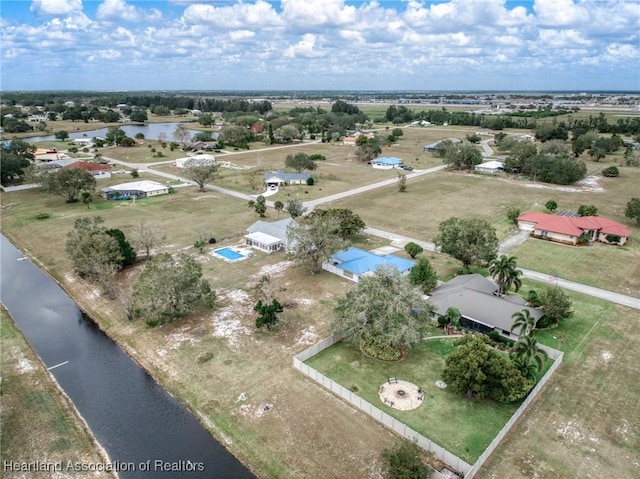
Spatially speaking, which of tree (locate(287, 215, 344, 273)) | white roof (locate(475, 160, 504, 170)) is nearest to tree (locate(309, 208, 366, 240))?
tree (locate(287, 215, 344, 273))

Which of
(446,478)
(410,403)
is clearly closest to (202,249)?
(410,403)

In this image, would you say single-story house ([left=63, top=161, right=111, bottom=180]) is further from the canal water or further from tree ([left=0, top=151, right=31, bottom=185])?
the canal water

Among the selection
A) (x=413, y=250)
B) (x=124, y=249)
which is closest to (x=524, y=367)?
(x=413, y=250)

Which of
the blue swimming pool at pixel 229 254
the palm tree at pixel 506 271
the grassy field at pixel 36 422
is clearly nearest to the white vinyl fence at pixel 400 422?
the palm tree at pixel 506 271

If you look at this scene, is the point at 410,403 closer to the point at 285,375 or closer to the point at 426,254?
the point at 285,375

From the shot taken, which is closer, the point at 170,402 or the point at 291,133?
the point at 170,402
